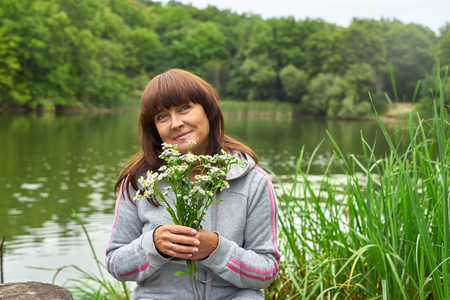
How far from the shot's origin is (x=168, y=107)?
172 cm

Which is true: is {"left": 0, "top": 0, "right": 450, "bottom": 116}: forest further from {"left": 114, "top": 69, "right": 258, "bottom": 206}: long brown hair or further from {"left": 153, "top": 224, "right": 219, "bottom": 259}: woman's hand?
{"left": 153, "top": 224, "right": 219, "bottom": 259}: woman's hand

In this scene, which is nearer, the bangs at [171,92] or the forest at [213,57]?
the bangs at [171,92]

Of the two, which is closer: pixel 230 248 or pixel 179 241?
pixel 179 241

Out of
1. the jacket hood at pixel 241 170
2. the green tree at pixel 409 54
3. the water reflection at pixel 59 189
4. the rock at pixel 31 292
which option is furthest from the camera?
the green tree at pixel 409 54

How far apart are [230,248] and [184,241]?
0.68 ft

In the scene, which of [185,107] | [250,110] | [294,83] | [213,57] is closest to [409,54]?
[294,83]

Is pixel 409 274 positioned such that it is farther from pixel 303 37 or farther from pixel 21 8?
pixel 303 37

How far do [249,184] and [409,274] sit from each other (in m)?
0.75

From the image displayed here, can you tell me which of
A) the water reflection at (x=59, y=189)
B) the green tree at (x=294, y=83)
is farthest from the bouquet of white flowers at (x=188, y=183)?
the green tree at (x=294, y=83)

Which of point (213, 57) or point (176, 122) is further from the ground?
point (213, 57)

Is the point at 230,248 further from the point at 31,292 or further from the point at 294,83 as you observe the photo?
the point at 294,83

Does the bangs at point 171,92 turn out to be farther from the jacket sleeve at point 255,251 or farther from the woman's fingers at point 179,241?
the woman's fingers at point 179,241

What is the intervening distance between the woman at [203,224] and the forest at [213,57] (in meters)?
22.6

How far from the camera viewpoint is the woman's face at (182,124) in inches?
67.2
